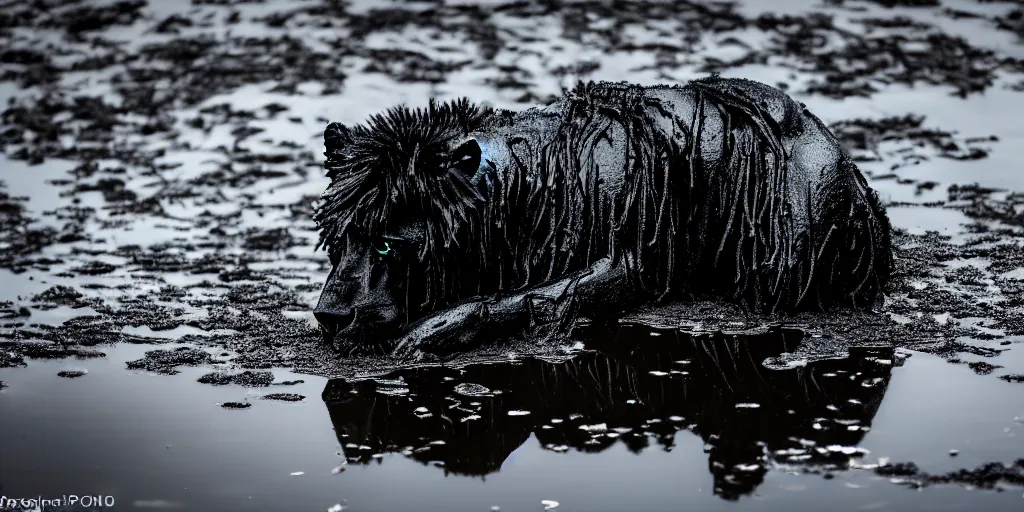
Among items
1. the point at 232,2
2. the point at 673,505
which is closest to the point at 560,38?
the point at 232,2

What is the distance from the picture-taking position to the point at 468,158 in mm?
6992

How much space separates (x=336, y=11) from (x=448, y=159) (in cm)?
1053

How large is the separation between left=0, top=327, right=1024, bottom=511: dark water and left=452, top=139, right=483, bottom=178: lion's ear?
1183mm

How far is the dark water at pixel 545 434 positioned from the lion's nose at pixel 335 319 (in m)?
0.35

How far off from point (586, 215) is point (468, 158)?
0.87 meters

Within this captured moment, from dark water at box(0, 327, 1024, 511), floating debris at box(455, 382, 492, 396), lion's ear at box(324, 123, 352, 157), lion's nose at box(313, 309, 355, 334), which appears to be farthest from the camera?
lion's ear at box(324, 123, 352, 157)

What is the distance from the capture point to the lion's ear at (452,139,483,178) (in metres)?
6.95

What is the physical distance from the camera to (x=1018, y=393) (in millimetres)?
6070

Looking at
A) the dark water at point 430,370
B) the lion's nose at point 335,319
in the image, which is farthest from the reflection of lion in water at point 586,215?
the dark water at point 430,370

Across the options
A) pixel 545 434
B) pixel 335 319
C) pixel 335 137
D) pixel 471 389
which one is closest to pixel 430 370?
pixel 471 389

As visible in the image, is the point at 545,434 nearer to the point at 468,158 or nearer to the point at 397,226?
the point at 397,226

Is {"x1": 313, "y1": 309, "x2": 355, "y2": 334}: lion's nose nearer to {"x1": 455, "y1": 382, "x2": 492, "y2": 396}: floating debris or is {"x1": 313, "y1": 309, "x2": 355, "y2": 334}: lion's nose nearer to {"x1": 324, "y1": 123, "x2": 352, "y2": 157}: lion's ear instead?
{"x1": 455, "y1": 382, "x2": 492, "y2": 396}: floating debris

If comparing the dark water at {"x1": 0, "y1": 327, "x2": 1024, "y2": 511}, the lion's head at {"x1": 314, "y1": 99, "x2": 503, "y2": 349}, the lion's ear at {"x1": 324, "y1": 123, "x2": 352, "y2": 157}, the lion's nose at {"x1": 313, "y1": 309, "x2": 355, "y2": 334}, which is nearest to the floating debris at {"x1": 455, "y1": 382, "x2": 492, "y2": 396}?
the dark water at {"x1": 0, "y1": 327, "x2": 1024, "y2": 511}

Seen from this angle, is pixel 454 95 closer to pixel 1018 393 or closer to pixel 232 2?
pixel 232 2
